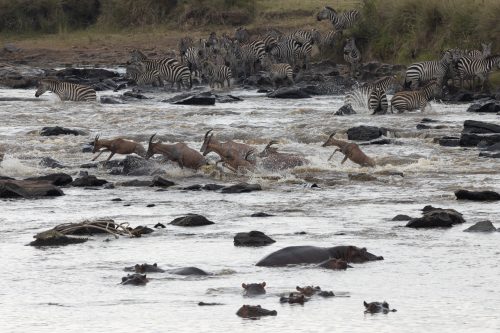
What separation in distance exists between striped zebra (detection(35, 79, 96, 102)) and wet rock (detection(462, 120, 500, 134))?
11.4 meters

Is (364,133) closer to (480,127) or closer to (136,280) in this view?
(480,127)

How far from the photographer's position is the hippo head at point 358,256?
10.4 metres

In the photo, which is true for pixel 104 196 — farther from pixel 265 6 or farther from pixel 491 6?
pixel 265 6

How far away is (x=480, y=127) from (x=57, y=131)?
7.29 metres

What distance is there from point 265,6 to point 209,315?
38.0m

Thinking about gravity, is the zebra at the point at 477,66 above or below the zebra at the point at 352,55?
above

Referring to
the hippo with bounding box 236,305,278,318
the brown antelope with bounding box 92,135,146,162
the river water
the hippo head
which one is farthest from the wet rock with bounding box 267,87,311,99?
the hippo with bounding box 236,305,278,318

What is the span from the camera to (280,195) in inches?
586

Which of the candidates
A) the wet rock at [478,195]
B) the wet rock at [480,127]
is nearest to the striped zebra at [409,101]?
the wet rock at [480,127]

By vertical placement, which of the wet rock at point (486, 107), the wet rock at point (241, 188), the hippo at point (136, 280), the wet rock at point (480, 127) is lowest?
the wet rock at point (486, 107)

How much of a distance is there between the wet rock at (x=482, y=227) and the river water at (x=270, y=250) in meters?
0.17

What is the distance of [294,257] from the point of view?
33.9ft

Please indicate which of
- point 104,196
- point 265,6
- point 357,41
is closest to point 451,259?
point 104,196

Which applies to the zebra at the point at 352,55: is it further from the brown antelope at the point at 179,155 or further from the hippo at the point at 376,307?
the hippo at the point at 376,307
